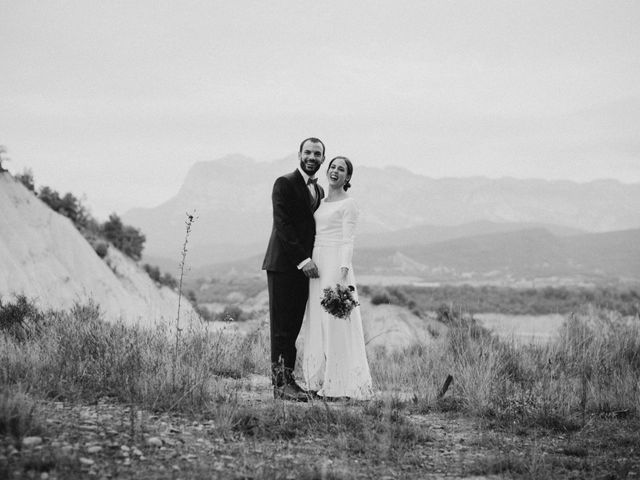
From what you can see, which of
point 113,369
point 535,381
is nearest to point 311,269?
point 113,369

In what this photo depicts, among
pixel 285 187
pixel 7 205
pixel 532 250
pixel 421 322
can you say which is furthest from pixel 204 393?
pixel 532 250

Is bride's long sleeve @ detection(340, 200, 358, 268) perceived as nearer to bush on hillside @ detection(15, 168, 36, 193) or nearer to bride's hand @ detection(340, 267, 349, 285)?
bride's hand @ detection(340, 267, 349, 285)

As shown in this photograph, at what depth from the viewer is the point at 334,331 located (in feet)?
18.9

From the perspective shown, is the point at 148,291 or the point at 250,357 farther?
the point at 148,291

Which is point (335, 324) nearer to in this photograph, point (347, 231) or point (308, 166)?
point (347, 231)

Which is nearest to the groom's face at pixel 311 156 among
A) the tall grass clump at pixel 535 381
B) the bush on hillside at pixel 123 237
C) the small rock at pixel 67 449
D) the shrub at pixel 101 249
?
the tall grass clump at pixel 535 381

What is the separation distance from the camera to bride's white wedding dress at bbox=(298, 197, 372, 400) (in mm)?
5715

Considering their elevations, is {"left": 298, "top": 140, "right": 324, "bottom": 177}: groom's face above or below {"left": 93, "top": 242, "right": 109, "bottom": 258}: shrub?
above

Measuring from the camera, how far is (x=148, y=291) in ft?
63.0

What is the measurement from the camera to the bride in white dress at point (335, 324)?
225 inches

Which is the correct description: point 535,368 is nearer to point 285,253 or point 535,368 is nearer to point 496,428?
point 496,428

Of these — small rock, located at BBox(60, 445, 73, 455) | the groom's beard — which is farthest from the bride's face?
small rock, located at BBox(60, 445, 73, 455)

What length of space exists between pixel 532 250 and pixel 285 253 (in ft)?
372

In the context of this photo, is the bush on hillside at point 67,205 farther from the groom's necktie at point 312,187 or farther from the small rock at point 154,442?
the small rock at point 154,442
